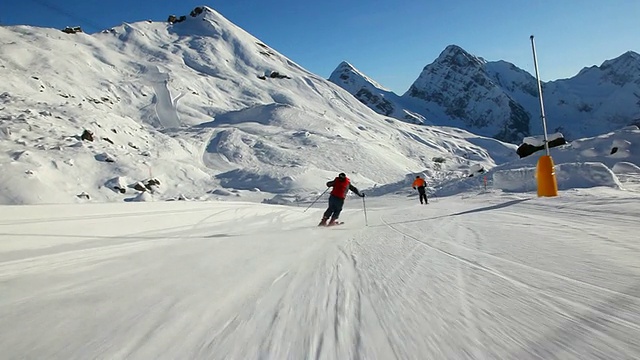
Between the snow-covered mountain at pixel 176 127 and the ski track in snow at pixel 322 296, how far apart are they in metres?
18.8

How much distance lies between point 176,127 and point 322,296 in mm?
56078

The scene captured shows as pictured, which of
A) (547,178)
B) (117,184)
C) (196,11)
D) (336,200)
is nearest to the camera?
(336,200)

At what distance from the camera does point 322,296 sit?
7.12 feet

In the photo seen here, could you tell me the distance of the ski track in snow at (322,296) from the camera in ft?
4.81

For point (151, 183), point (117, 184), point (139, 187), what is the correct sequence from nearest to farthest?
point (117, 184) → point (139, 187) → point (151, 183)

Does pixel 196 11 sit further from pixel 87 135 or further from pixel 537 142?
pixel 537 142

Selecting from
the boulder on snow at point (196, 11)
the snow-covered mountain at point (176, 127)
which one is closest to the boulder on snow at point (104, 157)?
the snow-covered mountain at point (176, 127)

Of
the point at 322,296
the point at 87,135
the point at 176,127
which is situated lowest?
the point at 322,296

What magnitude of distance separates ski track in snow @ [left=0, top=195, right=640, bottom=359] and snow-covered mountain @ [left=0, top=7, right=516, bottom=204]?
18790 millimetres

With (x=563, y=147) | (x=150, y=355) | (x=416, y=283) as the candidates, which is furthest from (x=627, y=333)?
(x=563, y=147)

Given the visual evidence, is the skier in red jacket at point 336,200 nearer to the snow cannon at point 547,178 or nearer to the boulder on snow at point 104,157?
the snow cannon at point 547,178

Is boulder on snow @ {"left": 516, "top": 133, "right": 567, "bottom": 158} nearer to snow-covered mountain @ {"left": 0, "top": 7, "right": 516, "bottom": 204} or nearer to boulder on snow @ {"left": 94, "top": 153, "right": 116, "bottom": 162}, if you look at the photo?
snow-covered mountain @ {"left": 0, "top": 7, "right": 516, "bottom": 204}

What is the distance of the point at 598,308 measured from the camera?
1.64 metres

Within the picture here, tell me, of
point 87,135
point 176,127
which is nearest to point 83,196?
point 87,135
